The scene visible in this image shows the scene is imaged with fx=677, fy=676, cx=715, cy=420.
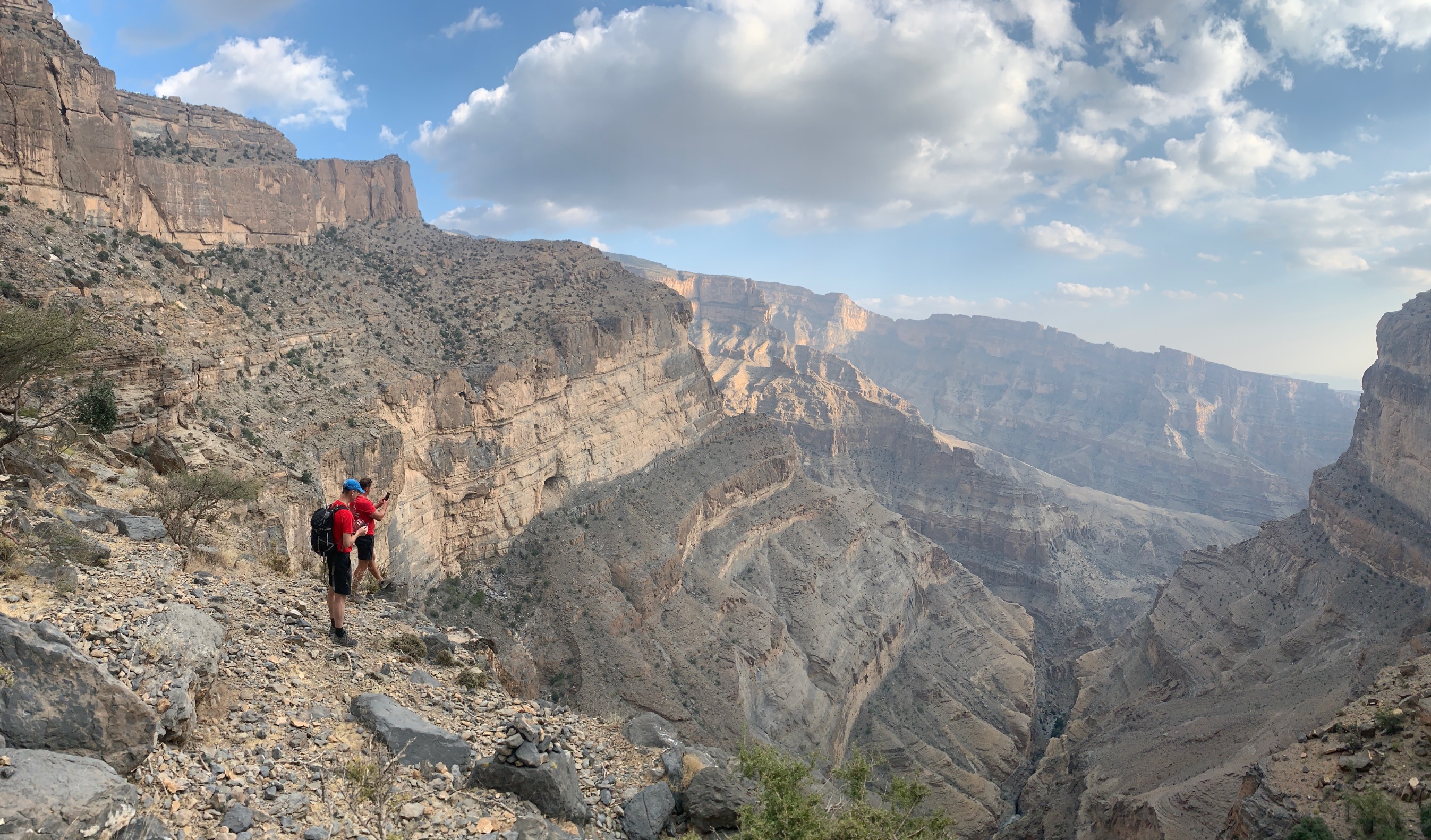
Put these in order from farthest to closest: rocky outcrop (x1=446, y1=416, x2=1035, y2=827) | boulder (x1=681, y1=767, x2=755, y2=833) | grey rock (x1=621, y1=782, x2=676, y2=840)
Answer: rocky outcrop (x1=446, y1=416, x2=1035, y2=827)
boulder (x1=681, y1=767, x2=755, y2=833)
grey rock (x1=621, y1=782, x2=676, y2=840)

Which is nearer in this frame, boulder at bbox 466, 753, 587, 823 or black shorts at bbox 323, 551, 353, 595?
boulder at bbox 466, 753, 587, 823

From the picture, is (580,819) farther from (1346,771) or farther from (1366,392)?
(1366,392)

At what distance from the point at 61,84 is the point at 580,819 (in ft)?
119

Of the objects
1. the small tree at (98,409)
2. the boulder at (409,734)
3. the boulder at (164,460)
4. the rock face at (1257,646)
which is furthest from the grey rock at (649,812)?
the rock face at (1257,646)

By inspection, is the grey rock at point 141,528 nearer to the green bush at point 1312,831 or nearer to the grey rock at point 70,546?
the grey rock at point 70,546

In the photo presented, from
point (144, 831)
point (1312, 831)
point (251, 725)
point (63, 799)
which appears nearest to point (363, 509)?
point (251, 725)

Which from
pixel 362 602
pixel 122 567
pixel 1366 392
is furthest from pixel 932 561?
pixel 122 567

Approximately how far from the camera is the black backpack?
12.5 meters

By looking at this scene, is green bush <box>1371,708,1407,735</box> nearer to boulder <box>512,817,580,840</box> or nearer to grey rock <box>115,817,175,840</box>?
boulder <box>512,817,580,840</box>

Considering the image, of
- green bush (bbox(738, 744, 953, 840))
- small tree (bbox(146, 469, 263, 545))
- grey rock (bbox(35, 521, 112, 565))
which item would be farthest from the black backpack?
green bush (bbox(738, 744, 953, 840))

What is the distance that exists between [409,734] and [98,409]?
14.8 meters

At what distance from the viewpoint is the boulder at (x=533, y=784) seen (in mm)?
9984

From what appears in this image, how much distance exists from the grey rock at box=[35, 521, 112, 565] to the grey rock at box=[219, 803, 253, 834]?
5594 mm

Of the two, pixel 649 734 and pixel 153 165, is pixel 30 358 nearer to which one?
pixel 649 734
